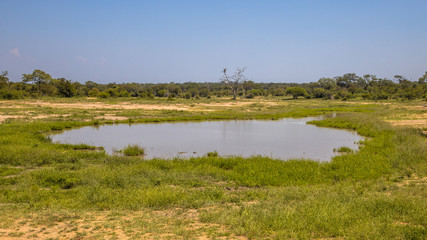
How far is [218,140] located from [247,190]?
10.5 metres

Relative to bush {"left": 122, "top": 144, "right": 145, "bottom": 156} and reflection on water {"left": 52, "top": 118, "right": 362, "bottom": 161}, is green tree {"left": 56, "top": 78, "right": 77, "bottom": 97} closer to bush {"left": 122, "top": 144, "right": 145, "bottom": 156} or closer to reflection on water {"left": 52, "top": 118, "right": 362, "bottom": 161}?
reflection on water {"left": 52, "top": 118, "right": 362, "bottom": 161}

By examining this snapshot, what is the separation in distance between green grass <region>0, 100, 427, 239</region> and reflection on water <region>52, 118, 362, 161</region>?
8.22 feet

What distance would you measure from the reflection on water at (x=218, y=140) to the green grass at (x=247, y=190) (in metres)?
2.51

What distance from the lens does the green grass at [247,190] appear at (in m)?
6.26

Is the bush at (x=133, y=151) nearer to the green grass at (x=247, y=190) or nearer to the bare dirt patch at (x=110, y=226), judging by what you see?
the green grass at (x=247, y=190)

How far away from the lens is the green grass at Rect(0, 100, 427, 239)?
247 inches

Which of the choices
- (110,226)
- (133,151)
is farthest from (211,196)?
(133,151)

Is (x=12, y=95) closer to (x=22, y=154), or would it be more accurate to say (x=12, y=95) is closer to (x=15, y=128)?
(x=15, y=128)

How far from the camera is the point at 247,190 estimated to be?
9359mm

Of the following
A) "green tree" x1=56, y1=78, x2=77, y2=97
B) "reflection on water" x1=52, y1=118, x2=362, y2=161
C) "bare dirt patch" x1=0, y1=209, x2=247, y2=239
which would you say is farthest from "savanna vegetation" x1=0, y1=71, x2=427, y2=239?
"green tree" x1=56, y1=78, x2=77, y2=97

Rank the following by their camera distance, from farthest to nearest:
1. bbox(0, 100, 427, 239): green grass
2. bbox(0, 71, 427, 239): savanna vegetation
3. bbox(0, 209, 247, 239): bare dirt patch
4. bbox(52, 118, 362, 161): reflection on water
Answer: bbox(52, 118, 362, 161): reflection on water, bbox(0, 100, 427, 239): green grass, bbox(0, 71, 427, 239): savanna vegetation, bbox(0, 209, 247, 239): bare dirt patch

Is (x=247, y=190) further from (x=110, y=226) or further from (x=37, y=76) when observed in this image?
(x=37, y=76)

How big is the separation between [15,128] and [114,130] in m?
6.16

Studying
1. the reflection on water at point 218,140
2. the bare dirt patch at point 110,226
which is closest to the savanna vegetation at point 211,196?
the bare dirt patch at point 110,226
